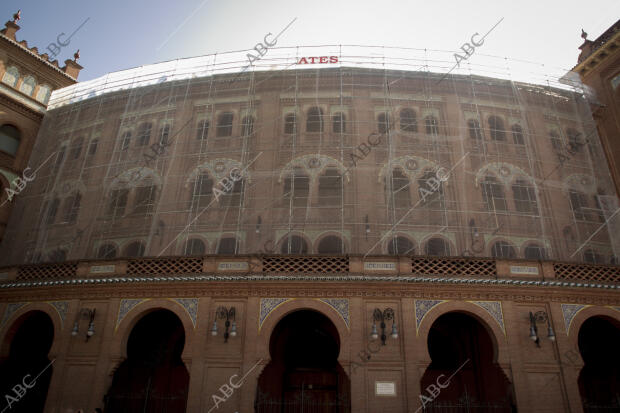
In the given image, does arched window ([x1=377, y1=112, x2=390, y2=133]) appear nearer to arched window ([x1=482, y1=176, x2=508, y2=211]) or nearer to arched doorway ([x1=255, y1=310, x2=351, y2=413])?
arched window ([x1=482, y1=176, x2=508, y2=211])

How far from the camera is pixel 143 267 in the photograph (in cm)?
1582

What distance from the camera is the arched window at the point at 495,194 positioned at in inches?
802

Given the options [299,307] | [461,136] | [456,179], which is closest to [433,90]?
[461,136]

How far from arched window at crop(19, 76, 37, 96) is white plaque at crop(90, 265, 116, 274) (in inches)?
615

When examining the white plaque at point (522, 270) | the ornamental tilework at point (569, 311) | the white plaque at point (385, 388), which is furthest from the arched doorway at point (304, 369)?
the ornamental tilework at point (569, 311)

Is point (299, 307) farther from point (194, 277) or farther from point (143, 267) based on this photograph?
point (143, 267)

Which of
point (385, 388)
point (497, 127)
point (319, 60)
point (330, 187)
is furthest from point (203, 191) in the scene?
point (497, 127)

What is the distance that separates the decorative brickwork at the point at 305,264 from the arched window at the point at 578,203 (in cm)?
1342

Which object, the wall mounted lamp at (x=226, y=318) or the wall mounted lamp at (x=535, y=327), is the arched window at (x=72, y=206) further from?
the wall mounted lamp at (x=535, y=327)

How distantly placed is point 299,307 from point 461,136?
12.2 m

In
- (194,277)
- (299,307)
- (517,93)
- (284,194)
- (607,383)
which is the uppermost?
(517,93)

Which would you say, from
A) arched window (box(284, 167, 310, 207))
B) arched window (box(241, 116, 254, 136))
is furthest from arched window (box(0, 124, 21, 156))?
arched window (box(284, 167, 310, 207))

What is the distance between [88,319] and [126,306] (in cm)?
147

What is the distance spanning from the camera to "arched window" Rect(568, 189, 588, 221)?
2100cm
